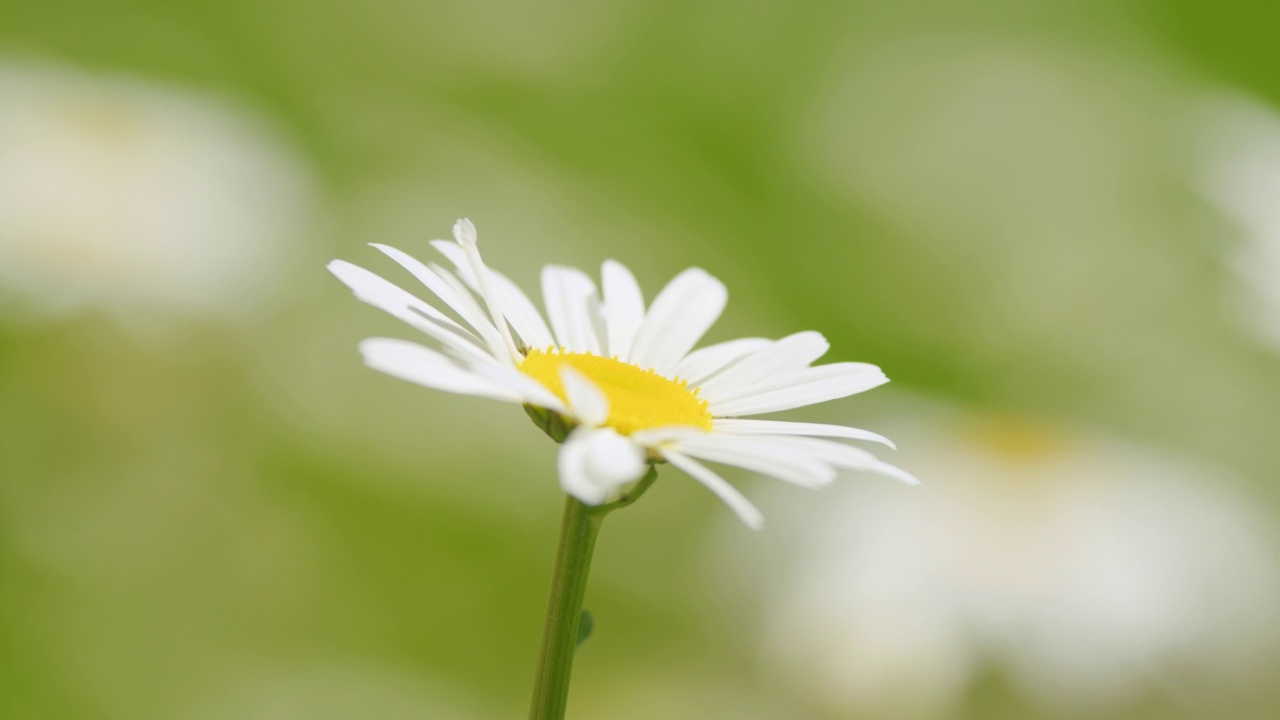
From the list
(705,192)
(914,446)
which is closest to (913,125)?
(705,192)

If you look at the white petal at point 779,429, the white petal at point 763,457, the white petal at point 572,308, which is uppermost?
the white petal at point 572,308

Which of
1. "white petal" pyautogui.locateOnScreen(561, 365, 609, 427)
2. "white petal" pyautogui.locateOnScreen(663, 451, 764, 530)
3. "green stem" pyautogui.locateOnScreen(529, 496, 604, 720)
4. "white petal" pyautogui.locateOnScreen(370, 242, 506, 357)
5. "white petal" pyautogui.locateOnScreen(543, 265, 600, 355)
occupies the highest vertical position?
"white petal" pyautogui.locateOnScreen(543, 265, 600, 355)

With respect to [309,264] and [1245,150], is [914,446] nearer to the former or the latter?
[1245,150]

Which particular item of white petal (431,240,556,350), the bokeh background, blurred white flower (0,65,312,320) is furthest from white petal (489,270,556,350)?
blurred white flower (0,65,312,320)

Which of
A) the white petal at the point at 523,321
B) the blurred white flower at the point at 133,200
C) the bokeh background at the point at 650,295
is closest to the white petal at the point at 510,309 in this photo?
the white petal at the point at 523,321

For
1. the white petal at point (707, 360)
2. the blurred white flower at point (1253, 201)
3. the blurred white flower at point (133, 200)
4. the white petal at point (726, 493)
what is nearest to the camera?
the white petal at point (726, 493)

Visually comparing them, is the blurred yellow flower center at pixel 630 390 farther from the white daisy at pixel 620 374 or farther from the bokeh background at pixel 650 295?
the bokeh background at pixel 650 295

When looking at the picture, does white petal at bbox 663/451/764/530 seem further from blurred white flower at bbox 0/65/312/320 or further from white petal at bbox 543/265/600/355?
blurred white flower at bbox 0/65/312/320
